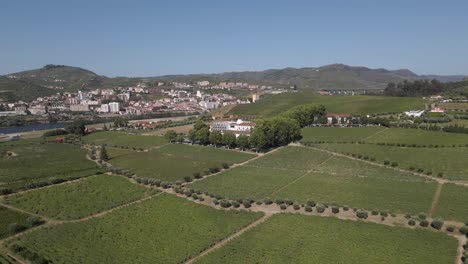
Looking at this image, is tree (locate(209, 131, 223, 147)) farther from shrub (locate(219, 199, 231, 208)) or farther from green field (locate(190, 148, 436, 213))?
shrub (locate(219, 199, 231, 208))

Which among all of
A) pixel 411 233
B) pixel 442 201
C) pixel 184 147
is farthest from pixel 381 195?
pixel 184 147

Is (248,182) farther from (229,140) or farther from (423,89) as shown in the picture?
(423,89)

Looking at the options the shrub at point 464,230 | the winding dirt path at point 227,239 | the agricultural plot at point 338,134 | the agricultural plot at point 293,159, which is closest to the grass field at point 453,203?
the shrub at point 464,230

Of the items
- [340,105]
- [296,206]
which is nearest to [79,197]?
[296,206]

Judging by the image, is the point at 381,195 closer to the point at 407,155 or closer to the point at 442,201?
the point at 442,201

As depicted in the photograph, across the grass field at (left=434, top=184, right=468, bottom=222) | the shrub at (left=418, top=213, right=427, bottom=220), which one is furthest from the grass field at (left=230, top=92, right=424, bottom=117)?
the shrub at (left=418, top=213, right=427, bottom=220)

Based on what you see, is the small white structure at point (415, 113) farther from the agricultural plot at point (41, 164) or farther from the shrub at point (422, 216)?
the agricultural plot at point (41, 164)
